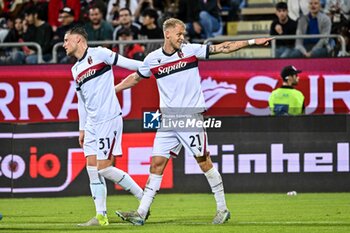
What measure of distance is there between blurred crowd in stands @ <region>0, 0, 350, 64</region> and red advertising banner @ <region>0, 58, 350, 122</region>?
0.65m

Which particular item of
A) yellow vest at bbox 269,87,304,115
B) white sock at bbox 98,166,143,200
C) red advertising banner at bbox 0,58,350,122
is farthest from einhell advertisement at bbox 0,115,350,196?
white sock at bbox 98,166,143,200

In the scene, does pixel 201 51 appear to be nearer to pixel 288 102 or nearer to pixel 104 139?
pixel 104 139

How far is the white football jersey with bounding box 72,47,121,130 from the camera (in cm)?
1420

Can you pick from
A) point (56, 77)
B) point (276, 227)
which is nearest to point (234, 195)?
point (56, 77)

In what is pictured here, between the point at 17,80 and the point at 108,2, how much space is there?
4.06 m

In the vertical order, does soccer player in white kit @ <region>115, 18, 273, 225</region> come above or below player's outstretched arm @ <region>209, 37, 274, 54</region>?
below

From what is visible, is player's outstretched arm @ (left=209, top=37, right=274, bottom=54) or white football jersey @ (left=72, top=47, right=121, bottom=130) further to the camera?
white football jersey @ (left=72, top=47, right=121, bottom=130)

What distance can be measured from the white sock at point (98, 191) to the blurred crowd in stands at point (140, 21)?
8717 millimetres

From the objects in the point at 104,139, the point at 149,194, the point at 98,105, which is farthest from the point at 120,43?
the point at 149,194

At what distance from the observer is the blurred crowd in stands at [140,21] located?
2306 cm

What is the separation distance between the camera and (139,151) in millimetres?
20578

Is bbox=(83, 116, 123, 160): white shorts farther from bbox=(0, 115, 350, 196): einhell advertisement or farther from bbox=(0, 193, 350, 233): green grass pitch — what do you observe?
bbox=(0, 115, 350, 196): einhell advertisement

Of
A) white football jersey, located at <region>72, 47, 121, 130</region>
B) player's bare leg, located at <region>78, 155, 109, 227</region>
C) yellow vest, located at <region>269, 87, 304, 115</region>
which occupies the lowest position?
player's bare leg, located at <region>78, 155, 109, 227</region>

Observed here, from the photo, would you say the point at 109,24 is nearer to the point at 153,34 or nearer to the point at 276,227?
the point at 153,34
